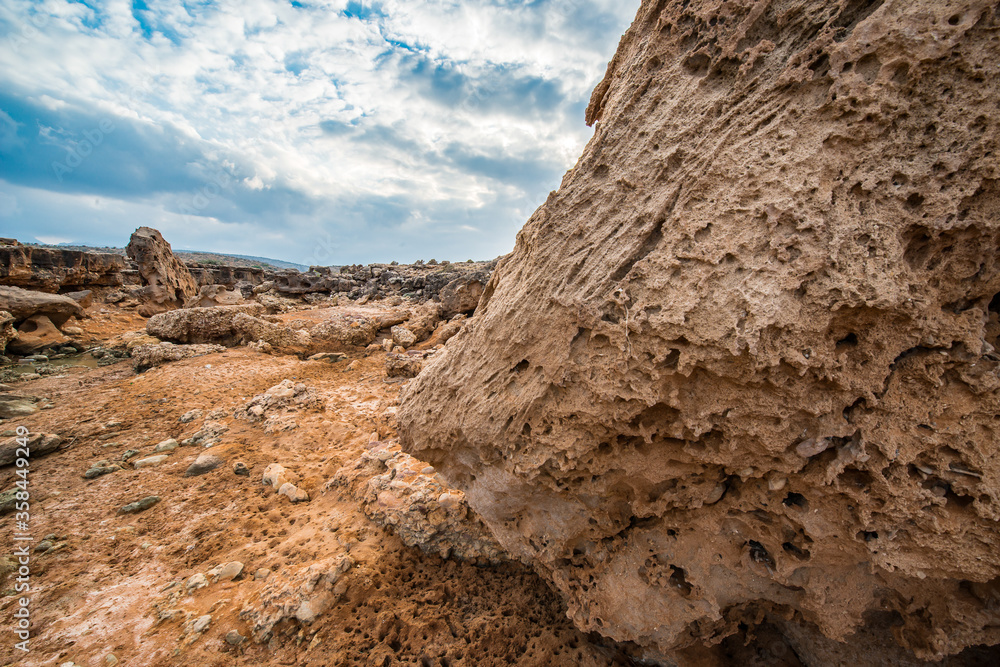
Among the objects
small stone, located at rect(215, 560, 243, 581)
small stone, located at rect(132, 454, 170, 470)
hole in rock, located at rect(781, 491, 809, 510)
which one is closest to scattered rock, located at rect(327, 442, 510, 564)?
small stone, located at rect(215, 560, 243, 581)

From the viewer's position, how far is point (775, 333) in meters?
1.75

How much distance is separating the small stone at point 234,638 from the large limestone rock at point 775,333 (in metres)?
2.32

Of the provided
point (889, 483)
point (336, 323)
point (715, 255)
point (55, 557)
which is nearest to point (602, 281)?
point (715, 255)

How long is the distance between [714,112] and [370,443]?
5.38 meters

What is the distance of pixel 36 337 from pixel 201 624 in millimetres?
11610

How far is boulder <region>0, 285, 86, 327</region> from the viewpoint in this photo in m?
9.02

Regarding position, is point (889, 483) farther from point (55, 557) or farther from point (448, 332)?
point (448, 332)

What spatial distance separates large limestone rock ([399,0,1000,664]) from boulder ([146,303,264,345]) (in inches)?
408

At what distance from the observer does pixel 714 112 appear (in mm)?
2035

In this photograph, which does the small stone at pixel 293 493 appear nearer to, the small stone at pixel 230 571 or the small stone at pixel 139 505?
the small stone at pixel 230 571

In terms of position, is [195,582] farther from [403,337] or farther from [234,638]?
[403,337]

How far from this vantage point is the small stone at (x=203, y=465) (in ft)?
15.8

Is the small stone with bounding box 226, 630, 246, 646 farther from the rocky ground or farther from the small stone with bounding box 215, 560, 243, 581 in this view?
the small stone with bounding box 215, 560, 243, 581

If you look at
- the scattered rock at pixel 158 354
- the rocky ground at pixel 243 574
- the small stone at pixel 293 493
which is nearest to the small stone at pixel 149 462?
the rocky ground at pixel 243 574
